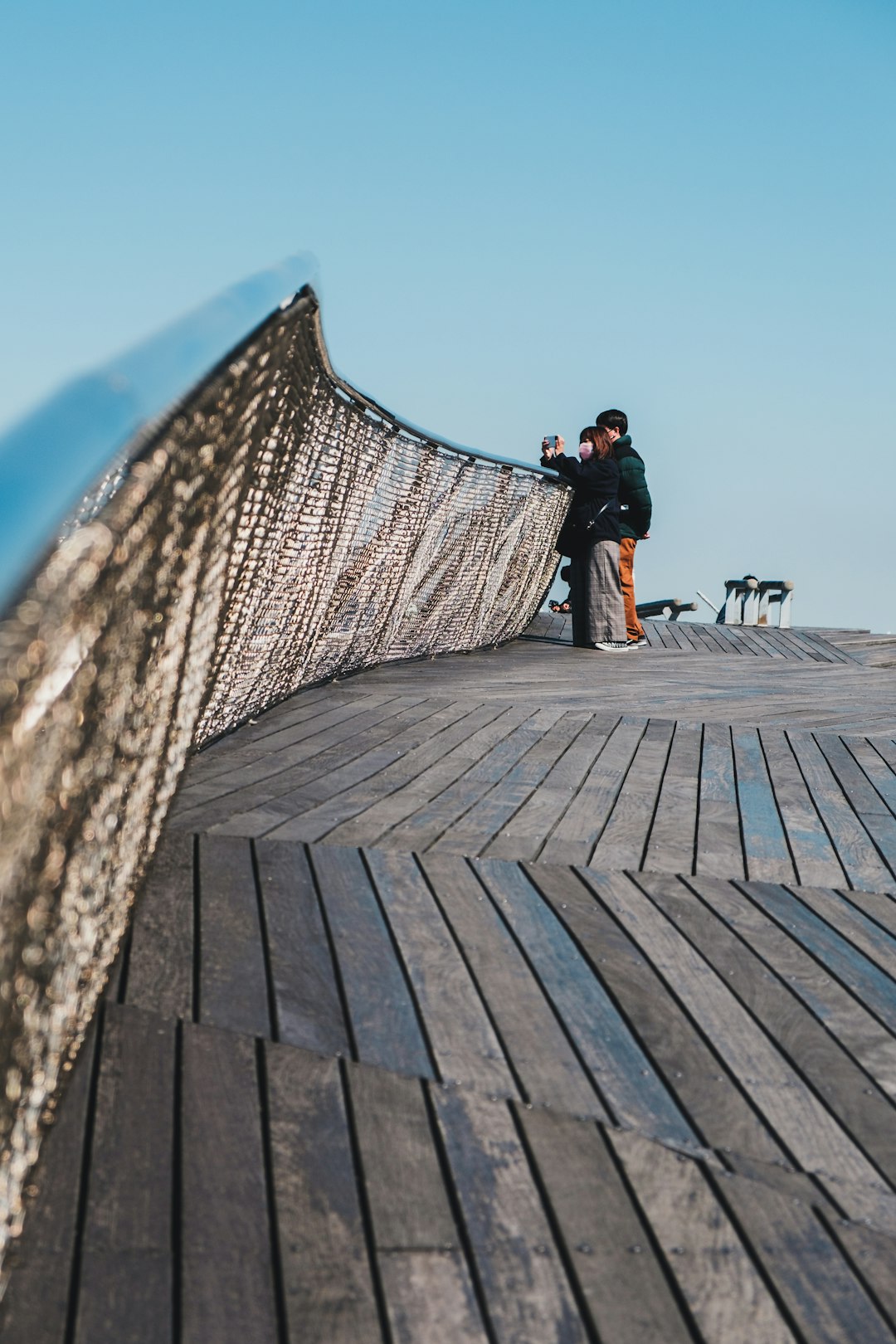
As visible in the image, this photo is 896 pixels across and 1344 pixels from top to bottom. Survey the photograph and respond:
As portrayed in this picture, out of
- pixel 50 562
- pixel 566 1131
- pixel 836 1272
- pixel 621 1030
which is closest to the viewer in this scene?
pixel 50 562

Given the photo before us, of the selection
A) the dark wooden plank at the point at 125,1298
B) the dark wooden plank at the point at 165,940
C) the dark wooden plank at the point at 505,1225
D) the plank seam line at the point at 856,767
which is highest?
the plank seam line at the point at 856,767

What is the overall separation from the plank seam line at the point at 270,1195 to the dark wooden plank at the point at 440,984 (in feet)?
1.07

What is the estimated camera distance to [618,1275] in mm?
1957

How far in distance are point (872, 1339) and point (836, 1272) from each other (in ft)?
0.48

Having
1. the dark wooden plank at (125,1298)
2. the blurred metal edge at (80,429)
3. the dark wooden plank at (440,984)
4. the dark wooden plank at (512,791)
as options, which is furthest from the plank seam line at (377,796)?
the blurred metal edge at (80,429)

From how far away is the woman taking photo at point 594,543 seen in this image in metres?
10.3

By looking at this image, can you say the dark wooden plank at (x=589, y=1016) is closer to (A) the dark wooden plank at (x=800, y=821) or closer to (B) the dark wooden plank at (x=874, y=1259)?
(B) the dark wooden plank at (x=874, y=1259)

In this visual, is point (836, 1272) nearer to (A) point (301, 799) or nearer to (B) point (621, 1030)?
(B) point (621, 1030)

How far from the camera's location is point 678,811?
4.48 m

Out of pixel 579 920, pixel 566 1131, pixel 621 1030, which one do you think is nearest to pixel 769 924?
pixel 579 920

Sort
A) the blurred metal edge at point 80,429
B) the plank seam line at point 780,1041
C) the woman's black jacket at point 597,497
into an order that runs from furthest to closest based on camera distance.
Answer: the woman's black jacket at point 597,497 → the plank seam line at point 780,1041 → the blurred metal edge at point 80,429

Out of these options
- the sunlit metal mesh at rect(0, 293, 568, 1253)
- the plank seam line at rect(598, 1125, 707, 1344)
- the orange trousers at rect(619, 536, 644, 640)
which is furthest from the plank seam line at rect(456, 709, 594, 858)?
the orange trousers at rect(619, 536, 644, 640)

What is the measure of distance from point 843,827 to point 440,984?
6.63 ft

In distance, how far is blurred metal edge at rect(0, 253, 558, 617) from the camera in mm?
1024
